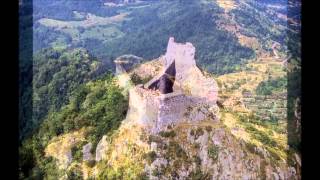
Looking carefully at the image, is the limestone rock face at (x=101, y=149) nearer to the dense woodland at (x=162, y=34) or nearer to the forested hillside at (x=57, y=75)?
the forested hillside at (x=57, y=75)

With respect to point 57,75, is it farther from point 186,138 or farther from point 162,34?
point 186,138

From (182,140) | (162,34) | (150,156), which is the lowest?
(150,156)

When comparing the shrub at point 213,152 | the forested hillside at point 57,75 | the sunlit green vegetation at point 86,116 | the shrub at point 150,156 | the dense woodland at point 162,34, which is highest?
the dense woodland at point 162,34

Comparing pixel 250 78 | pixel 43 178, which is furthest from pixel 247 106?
pixel 43 178

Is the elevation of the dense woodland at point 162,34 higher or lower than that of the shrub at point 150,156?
higher

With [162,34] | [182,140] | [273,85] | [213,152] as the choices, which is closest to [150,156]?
[182,140]

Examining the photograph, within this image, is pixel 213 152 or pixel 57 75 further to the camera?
pixel 57 75

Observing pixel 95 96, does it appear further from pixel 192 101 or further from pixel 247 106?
pixel 247 106

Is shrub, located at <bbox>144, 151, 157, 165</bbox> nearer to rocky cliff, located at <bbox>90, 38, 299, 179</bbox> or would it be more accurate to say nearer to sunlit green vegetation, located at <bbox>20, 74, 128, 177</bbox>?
rocky cliff, located at <bbox>90, 38, 299, 179</bbox>

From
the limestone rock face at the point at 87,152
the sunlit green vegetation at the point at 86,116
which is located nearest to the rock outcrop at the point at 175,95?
the sunlit green vegetation at the point at 86,116

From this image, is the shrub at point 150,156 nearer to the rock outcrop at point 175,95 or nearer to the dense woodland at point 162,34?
the rock outcrop at point 175,95

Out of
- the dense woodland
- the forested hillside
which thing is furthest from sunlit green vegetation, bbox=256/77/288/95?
the forested hillside
